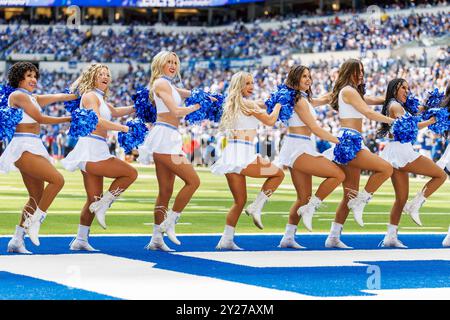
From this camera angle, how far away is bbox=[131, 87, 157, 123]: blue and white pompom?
998 centimetres

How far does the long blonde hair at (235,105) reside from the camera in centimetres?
969

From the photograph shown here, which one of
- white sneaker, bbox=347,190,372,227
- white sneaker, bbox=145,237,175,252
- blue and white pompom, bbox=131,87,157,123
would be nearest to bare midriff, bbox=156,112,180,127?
blue and white pompom, bbox=131,87,157,123

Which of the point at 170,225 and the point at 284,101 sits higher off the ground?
the point at 284,101

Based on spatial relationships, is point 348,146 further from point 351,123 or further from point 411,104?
point 411,104

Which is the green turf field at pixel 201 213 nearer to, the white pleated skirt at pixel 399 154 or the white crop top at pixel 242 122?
the white pleated skirt at pixel 399 154

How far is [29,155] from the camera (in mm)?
9164

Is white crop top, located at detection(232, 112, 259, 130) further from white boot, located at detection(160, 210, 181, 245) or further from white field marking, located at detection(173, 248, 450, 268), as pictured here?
Result: white field marking, located at detection(173, 248, 450, 268)

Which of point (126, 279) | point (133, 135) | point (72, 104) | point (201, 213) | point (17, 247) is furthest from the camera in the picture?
point (201, 213)

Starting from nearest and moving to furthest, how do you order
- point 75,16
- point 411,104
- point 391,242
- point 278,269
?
point 278,269 < point 391,242 < point 411,104 < point 75,16

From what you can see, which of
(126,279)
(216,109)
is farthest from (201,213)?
(126,279)

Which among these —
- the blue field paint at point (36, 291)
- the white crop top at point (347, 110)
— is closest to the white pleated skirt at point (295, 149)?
the white crop top at point (347, 110)

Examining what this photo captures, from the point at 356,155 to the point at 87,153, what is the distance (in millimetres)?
2580
